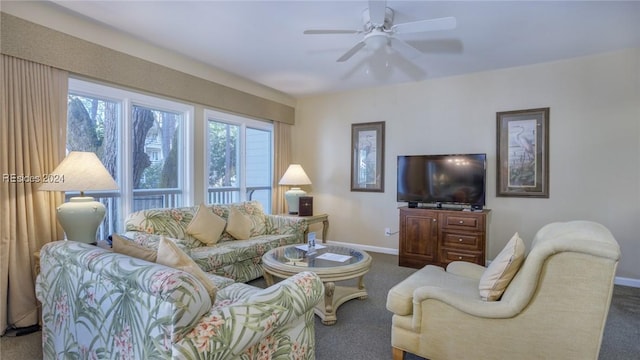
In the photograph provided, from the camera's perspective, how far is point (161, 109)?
12.6ft

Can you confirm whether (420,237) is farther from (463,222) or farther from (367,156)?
(367,156)

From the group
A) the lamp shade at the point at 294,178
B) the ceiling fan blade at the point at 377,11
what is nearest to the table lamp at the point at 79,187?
the ceiling fan blade at the point at 377,11

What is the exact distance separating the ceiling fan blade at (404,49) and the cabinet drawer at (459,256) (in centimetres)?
237

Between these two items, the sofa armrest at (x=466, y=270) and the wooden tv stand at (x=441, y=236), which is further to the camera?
the wooden tv stand at (x=441, y=236)

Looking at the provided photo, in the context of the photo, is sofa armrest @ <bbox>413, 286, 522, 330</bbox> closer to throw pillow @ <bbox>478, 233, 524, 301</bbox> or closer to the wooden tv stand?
throw pillow @ <bbox>478, 233, 524, 301</bbox>

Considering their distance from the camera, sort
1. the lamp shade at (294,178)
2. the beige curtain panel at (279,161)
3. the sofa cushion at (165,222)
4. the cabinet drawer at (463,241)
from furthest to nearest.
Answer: the beige curtain panel at (279,161), the lamp shade at (294,178), the cabinet drawer at (463,241), the sofa cushion at (165,222)

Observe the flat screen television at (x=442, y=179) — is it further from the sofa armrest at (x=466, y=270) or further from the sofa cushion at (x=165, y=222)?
the sofa cushion at (x=165, y=222)

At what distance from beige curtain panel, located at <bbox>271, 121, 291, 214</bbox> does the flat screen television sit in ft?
6.67

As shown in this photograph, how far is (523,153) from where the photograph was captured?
4.07m

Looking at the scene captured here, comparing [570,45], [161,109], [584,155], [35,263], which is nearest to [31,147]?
[35,263]

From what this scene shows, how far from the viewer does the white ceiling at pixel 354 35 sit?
270 cm

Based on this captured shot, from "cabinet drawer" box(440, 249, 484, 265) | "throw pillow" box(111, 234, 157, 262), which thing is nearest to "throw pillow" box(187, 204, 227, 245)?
"throw pillow" box(111, 234, 157, 262)

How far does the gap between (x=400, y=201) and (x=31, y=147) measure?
13.1 ft

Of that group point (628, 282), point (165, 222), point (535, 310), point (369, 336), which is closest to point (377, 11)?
point (535, 310)
